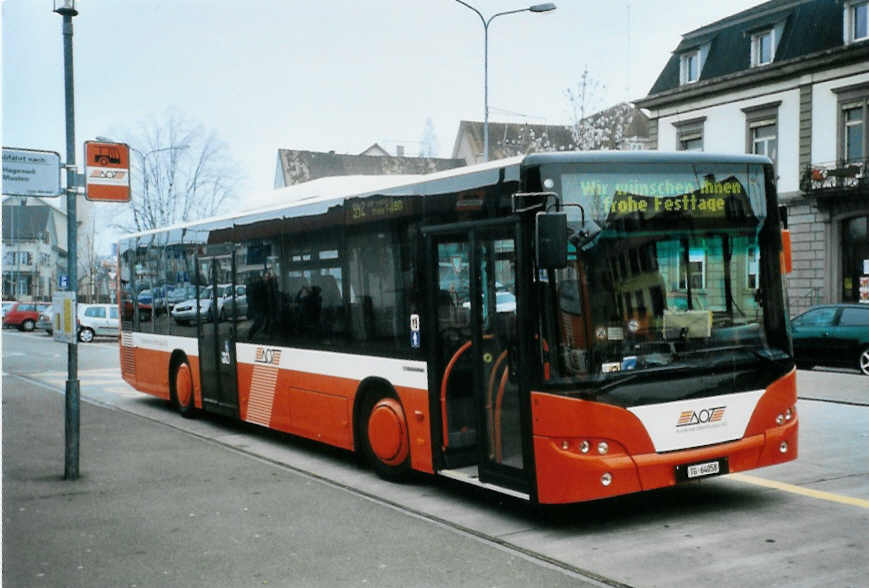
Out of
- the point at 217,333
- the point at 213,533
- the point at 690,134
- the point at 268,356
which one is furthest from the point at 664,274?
the point at 690,134

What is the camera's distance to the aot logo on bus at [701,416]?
7.13m

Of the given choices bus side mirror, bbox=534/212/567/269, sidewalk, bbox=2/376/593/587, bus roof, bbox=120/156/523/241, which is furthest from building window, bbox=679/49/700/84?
bus side mirror, bbox=534/212/567/269

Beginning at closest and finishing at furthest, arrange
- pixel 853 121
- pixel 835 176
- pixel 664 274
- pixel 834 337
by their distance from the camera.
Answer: pixel 664 274 < pixel 834 337 < pixel 835 176 < pixel 853 121

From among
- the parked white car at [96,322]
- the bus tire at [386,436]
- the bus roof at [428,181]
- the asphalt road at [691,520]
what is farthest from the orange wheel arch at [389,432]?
the parked white car at [96,322]

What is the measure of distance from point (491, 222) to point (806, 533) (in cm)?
318

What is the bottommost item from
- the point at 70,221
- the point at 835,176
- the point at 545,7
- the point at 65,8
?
the point at 70,221

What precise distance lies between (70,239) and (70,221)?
25 cm

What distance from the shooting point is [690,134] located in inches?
1447

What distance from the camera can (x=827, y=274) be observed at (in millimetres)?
30953

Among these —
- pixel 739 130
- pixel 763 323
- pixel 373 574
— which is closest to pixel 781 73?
pixel 739 130

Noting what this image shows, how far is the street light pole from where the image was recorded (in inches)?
356

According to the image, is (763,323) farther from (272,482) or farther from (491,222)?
(272,482)

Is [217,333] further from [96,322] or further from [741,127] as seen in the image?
[96,322]

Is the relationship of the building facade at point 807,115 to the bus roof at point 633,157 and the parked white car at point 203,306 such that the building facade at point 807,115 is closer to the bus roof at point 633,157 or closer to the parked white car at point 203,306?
the parked white car at point 203,306
